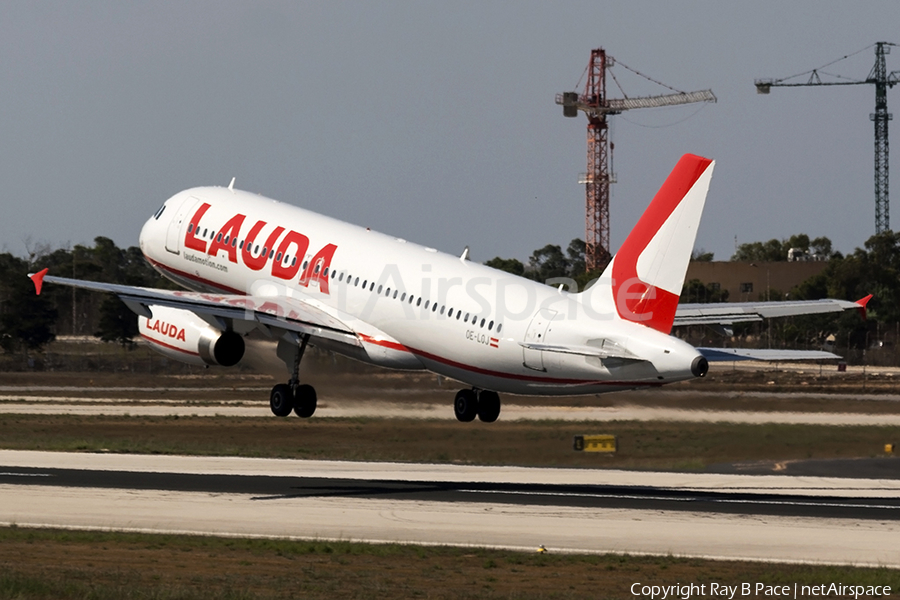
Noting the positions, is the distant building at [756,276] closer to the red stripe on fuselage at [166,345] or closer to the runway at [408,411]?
the runway at [408,411]

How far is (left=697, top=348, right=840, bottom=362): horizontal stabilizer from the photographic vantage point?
43531 millimetres

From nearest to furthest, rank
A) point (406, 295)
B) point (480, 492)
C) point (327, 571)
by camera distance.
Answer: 1. point (327, 571)
2. point (480, 492)
3. point (406, 295)

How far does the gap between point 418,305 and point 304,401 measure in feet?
22.2

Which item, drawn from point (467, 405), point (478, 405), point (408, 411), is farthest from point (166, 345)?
point (478, 405)

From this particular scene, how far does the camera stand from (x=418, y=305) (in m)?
49.3

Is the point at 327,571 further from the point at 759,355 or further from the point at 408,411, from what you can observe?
the point at 408,411

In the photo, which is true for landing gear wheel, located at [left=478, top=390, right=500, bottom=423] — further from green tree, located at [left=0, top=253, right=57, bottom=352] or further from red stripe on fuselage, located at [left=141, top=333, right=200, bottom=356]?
green tree, located at [left=0, top=253, right=57, bottom=352]

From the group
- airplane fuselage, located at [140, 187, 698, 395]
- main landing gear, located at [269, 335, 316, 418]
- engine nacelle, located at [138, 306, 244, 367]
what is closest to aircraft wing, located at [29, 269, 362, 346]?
airplane fuselage, located at [140, 187, 698, 395]

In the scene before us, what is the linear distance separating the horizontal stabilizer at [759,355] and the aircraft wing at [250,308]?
13.0 meters

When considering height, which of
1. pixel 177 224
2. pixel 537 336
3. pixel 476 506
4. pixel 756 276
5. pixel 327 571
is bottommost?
pixel 327 571

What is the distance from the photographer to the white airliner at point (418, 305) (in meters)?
42.9

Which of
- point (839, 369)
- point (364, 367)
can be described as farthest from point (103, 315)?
point (364, 367)

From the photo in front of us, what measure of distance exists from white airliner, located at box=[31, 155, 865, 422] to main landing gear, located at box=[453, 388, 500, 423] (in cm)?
5

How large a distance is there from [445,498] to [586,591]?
1582 centimetres
